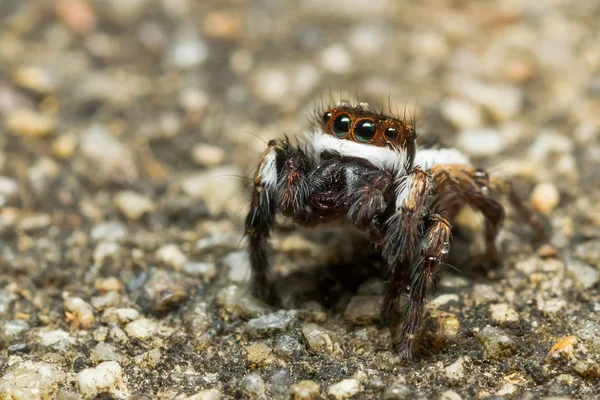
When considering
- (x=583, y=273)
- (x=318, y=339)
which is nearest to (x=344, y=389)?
(x=318, y=339)

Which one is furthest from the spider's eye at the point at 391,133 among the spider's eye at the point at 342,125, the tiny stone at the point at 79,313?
the tiny stone at the point at 79,313

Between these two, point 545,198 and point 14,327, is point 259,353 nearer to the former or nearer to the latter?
point 14,327

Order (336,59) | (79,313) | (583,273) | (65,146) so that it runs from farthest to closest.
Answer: (336,59)
(65,146)
(583,273)
(79,313)

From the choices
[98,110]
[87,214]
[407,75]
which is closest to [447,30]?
[407,75]

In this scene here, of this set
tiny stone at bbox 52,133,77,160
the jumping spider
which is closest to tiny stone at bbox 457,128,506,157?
the jumping spider

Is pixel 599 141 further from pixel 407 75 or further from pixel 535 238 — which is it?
pixel 407 75

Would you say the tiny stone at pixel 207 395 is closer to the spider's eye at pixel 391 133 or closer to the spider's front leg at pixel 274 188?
the spider's front leg at pixel 274 188

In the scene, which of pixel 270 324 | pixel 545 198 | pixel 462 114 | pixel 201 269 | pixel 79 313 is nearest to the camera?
pixel 270 324
